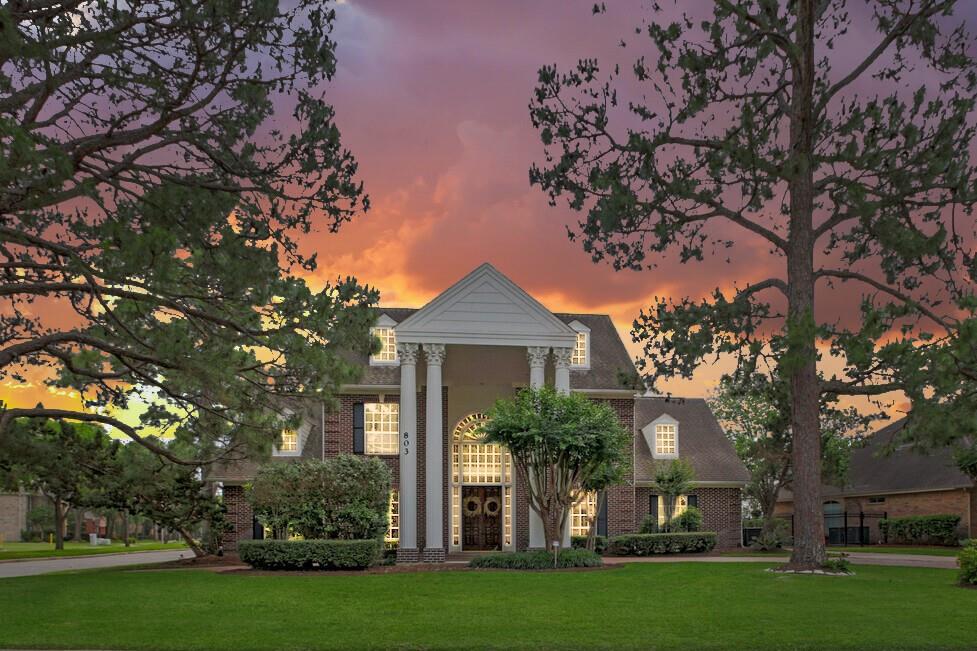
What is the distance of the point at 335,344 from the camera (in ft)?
46.2

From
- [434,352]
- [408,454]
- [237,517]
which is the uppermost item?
[434,352]

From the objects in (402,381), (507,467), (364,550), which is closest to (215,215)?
(364,550)

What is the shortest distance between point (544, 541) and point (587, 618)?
677 inches

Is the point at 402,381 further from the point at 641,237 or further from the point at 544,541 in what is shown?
the point at 641,237

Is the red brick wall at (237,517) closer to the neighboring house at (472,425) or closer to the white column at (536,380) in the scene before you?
the neighboring house at (472,425)

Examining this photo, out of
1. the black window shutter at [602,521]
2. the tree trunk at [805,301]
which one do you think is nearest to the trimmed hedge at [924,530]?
the black window shutter at [602,521]

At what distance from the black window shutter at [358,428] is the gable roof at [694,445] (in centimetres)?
1087

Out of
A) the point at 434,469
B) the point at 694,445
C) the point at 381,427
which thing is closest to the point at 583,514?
the point at 694,445

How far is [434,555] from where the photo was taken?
32.8 m

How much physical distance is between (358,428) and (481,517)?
5824mm

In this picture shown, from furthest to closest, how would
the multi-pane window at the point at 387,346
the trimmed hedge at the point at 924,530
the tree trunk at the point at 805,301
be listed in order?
the trimmed hedge at the point at 924,530
the multi-pane window at the point at 387,346
the tree trunk at the point at 805,301

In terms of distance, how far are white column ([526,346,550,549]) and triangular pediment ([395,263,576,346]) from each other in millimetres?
305

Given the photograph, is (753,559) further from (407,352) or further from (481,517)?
(407,352)

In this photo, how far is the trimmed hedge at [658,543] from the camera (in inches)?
1468
